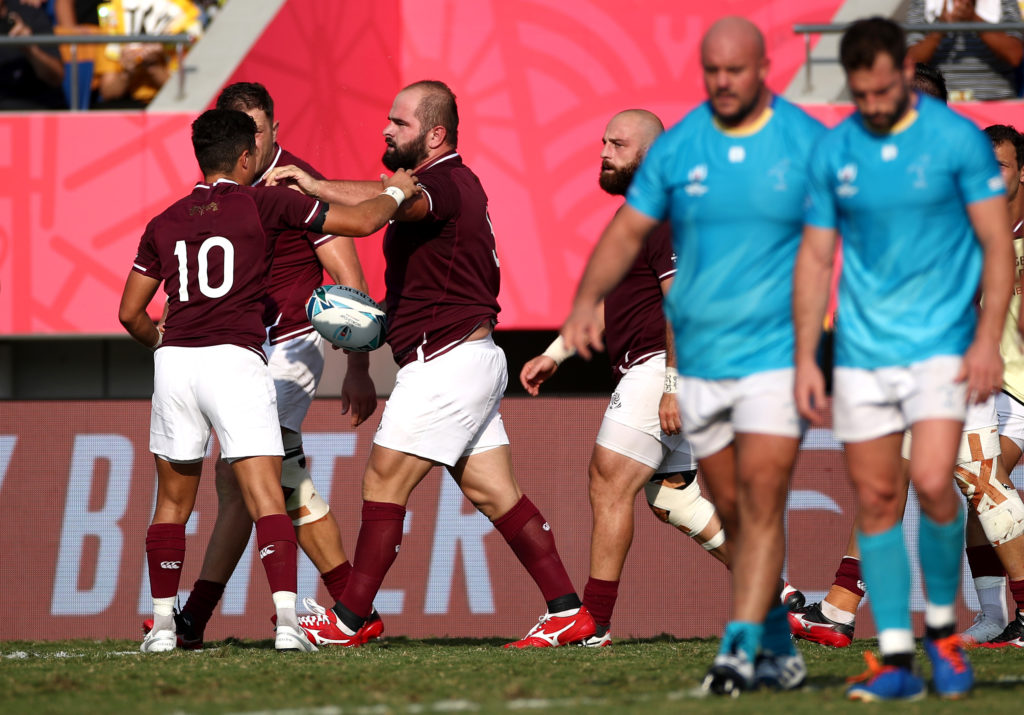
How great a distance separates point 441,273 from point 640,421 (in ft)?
3.59

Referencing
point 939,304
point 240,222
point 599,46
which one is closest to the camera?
point 939,304

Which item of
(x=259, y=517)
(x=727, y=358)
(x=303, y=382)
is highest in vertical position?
(x=727, y=358)

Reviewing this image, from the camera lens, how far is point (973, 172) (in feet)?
12.9

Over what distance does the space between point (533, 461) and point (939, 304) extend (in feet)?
13.5

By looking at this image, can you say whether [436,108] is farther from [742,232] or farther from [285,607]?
[742,232]

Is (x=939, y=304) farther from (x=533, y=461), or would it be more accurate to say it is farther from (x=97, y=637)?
(x=97, y=637)

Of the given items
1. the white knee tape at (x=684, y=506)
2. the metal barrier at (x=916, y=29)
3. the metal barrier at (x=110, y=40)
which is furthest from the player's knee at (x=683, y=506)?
the metal barrier at (x=110, y=40)

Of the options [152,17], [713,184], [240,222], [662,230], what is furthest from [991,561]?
[152,17]

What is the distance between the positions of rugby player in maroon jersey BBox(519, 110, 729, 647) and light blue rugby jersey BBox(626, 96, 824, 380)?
1828mm

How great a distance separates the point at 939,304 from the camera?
3992mm

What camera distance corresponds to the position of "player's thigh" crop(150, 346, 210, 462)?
567cm

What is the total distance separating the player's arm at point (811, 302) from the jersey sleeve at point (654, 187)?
47 centimetres

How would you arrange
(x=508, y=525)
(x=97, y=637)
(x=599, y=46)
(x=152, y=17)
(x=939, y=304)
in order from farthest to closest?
1. (x=152, y=17)
2. (x=599, y=46)
3. (x=97, y=637)
4. (x=508, y=525)
5. (x=939, y=304)

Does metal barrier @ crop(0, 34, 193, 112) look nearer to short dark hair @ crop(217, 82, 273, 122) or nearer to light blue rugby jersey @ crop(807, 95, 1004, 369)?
short dark hair @ crop(217, 82, 273, 122)
